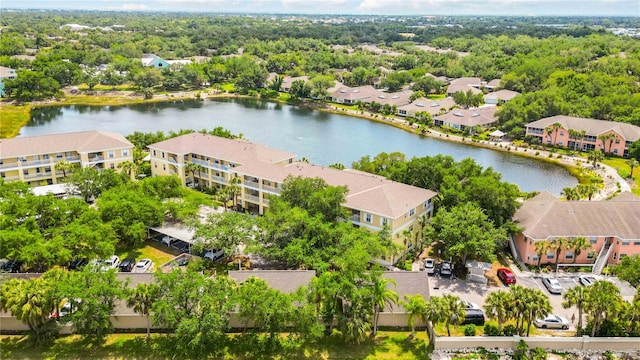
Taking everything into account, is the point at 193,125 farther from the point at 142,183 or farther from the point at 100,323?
the point at 100,323

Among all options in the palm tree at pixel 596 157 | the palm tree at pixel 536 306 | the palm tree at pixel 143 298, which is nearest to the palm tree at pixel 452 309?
the palm tree at pixel 536 306

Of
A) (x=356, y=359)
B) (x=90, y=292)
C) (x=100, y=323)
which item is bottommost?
(x=356, y=359)

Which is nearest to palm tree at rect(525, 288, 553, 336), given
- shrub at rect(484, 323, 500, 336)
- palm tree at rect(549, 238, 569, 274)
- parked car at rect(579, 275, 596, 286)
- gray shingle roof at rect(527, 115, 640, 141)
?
shrub at rect(484, 323, 500, 336)

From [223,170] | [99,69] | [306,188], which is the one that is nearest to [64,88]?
[99,69]

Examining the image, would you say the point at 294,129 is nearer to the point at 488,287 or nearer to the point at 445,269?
the point at 445,269

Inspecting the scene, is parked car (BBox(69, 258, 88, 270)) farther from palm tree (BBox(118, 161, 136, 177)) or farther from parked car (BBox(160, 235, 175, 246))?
palm tree (BBox(118, 161, 136, 177))

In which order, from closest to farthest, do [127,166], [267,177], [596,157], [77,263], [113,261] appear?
[77,263] → [113,261] → [267,177] → [127,166] → [596,157]

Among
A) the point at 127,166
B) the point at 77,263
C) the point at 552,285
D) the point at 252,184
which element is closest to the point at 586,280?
the point at 552,285
